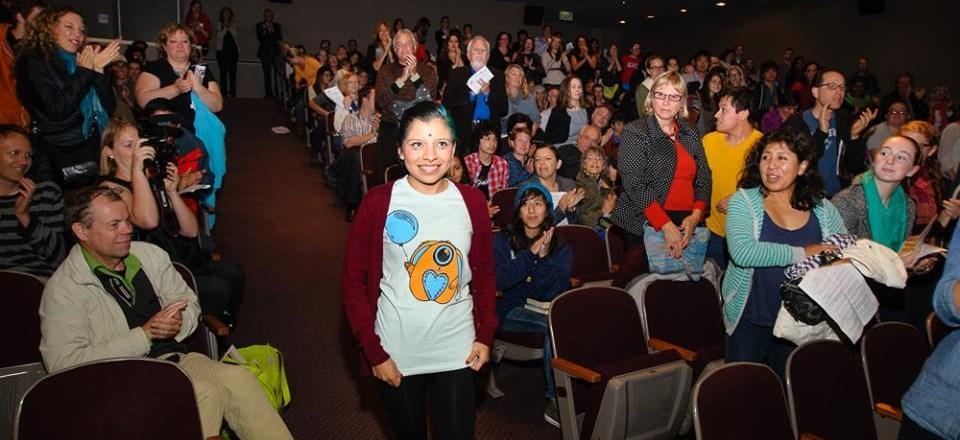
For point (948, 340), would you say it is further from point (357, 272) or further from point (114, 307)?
point (114, 307)

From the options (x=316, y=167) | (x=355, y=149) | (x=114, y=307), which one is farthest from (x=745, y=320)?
(x=316, y=167)

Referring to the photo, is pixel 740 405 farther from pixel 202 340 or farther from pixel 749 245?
pixel 202 340

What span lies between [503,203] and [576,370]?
230cm

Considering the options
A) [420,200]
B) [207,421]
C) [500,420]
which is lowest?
[500,420]

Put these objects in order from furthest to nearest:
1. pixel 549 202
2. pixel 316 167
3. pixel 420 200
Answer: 1. pixel 316 167
2. pixel 549 202
3. pixel 420 200

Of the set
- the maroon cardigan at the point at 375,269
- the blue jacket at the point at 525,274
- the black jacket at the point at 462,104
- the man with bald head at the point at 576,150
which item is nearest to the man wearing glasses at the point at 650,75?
the man with bald head at the point at 576,150

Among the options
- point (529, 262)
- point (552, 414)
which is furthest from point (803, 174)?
point (552, 414)

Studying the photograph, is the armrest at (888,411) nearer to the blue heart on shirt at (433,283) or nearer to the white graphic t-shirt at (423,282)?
the white graphic t-shirt at (423,282)

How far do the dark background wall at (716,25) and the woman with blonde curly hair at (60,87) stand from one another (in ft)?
26.4

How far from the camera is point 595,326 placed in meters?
2.92

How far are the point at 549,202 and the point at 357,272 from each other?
1.66 m

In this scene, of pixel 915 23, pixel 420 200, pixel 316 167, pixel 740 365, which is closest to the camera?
pixel 420 200

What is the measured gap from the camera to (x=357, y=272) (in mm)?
2012

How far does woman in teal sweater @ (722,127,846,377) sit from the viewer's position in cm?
259
